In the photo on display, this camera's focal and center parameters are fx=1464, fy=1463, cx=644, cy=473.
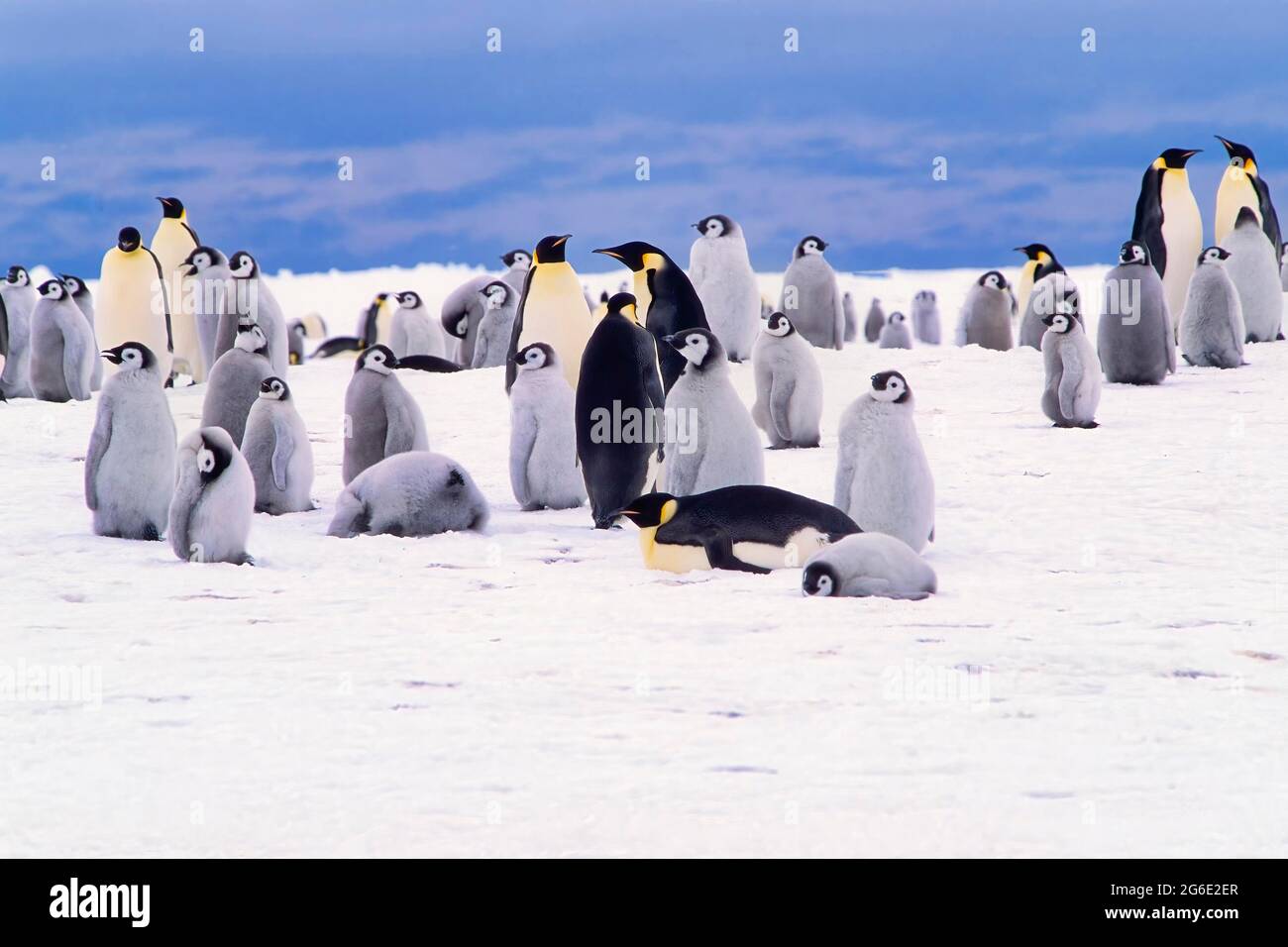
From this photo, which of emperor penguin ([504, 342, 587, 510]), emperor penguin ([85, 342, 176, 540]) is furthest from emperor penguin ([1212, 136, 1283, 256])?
emperor penguin ([85, 342, 176, 540])

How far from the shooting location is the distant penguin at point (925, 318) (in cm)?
1998

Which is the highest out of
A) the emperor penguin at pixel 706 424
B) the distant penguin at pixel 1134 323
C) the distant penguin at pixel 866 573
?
the distant penguin at pixel 1134 323

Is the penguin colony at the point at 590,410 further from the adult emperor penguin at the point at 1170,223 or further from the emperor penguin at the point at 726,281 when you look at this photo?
the adult emperor penguin at the point at 1170,223

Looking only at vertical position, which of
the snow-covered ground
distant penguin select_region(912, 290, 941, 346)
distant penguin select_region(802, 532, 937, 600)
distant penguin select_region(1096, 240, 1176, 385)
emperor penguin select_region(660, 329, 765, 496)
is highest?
distant penguin select_region(912, 290, 941, 346)

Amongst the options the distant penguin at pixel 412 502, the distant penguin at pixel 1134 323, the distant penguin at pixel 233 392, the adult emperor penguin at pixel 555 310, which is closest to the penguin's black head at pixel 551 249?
the adult emperor penguin at pixel 555 310

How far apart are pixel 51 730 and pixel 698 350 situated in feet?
10.4

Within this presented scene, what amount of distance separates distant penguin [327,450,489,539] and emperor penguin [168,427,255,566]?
589mm

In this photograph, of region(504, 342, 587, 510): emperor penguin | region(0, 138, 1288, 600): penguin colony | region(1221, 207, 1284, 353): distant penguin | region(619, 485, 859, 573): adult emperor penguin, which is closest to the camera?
region(619, 485, 859, 573): adult emperor penguin

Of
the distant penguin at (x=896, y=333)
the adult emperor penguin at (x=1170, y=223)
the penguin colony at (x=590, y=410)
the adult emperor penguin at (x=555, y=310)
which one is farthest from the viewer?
the distant penguin at (x=896, y=333)

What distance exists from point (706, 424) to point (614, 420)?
550mm

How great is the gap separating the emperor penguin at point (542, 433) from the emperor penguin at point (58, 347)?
511cm

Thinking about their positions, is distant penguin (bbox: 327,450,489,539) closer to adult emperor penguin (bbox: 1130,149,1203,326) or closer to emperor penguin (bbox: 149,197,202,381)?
emperor penguin (bbox: 149,197,202,381)

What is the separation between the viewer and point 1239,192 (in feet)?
46.4

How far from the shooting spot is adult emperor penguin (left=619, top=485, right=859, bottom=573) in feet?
15.4
